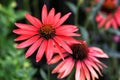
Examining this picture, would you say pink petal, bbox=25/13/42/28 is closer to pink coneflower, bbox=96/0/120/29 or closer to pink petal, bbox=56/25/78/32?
pink petal, bbox=56/25/78/32

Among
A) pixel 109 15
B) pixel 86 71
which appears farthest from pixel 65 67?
pixel 109 15

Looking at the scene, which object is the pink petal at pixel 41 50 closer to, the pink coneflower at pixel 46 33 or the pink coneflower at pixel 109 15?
the pink coneflower at pixel 46 33

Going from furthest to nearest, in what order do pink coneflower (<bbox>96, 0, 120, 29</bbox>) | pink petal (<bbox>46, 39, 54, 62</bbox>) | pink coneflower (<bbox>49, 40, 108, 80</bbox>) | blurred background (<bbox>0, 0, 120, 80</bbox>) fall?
pink coneflower (<bbox>96, 0, 120, 29</bbox>) < blurred background (<bbox>0, 0, 120, 80</bbox>) < pink coneflower (<bbox>49, 40, 108, 80</bbox>) < pink petal (<bbox>46, 39, 54, 62</bbox>)

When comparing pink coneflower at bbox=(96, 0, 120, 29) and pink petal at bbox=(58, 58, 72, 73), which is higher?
pink petal at bbox=(58, 58, 72, 73)

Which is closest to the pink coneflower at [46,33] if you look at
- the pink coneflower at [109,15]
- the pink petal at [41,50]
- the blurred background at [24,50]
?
the pink petal at [41,50]

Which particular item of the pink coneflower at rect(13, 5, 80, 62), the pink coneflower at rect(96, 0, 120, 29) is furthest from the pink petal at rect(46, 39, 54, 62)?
the pink coneflower at rect(96, 0, 120, 29)

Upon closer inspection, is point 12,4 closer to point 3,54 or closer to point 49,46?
point 3,54
